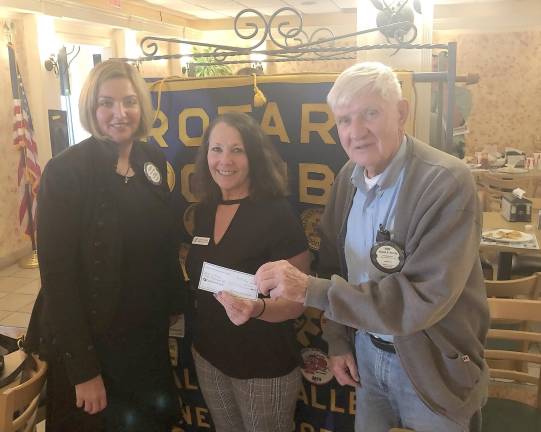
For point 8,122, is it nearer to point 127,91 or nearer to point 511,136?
point 127,91

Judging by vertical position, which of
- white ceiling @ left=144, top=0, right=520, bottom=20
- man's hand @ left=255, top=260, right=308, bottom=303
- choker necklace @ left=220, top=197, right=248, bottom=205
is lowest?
man's hand @ left=255, top=260, right=308, bottom=303

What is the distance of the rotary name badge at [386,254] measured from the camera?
1.16 metres

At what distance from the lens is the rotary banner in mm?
1750

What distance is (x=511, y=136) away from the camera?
24.1 feet

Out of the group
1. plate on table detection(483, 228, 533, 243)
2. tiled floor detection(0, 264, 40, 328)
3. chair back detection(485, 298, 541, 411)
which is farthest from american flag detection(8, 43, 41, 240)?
chair back detection(485, 298, 541, 411)

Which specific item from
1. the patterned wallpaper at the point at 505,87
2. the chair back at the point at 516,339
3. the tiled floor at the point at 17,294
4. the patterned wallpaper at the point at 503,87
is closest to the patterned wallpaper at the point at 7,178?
the tiled floor at the point at 17,294

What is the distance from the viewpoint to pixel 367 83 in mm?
1134

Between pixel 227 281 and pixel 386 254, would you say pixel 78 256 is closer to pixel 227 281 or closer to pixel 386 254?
pixel 227 281

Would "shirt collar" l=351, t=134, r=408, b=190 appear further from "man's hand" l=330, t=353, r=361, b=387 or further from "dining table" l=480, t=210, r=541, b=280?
"dining table" l=480, t=210, r=541, b=280

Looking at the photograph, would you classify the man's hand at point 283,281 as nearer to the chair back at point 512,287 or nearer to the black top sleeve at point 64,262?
the black top sleeve at point 64,262

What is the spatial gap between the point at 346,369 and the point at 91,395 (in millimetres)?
761

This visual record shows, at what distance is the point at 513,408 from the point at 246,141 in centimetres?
124

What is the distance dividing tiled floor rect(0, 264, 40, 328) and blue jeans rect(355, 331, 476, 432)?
3.04m

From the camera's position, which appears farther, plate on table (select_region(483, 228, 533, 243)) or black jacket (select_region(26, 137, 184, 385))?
A: plate on table (select_region(483, 228, 533, 243))
